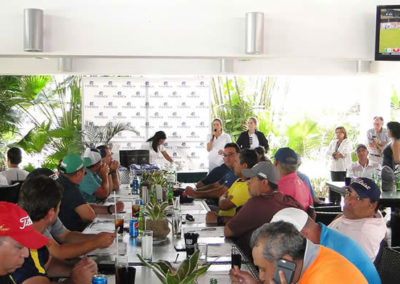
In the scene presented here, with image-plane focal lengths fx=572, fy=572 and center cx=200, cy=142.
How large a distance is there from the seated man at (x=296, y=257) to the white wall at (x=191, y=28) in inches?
177

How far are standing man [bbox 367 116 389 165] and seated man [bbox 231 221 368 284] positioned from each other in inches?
307

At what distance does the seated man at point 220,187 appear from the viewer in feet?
20.9

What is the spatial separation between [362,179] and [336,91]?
35.1 feet

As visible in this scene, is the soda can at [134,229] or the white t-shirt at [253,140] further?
the white t-shirt at [253,140]

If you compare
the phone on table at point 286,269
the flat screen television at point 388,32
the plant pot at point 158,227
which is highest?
the flat screen television at point 388,32

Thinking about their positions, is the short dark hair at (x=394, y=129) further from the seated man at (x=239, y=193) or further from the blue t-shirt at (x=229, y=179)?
the seated man at (x=239, y=193)

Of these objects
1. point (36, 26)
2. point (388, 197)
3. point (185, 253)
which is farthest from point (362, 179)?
point (36, 26)

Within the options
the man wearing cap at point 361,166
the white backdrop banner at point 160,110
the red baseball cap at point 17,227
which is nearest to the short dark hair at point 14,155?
the white backdrop banner at point 160,110

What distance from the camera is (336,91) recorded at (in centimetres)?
1432

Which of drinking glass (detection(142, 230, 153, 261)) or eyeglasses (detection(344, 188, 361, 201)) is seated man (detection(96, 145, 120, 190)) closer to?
drinking glass (detection(142, 230, 153, 261))

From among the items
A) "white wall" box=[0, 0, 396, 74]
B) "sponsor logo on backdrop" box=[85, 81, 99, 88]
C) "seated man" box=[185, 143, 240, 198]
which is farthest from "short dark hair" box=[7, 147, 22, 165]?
"sponsor logo on backdrop" box=[85, 81, 99, 88]

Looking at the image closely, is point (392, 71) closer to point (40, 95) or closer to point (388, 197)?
point (388, 197)

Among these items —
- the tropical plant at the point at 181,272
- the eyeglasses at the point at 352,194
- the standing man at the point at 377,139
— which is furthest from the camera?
the standing man at the point at 377,139

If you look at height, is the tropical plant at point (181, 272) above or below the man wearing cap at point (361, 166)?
above
